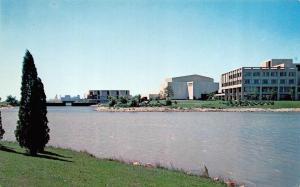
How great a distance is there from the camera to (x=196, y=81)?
620 ft

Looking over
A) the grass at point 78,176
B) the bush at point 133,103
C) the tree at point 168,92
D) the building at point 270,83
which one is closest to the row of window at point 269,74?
the building at point 270,83

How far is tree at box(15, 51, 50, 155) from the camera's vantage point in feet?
61.0

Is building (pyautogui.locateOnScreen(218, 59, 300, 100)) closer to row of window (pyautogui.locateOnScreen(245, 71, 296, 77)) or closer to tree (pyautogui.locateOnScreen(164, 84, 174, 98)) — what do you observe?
row of window (pyautogui.locateOnScreen(245, 71, 296, 77))

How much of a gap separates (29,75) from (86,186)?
A: 324 inches

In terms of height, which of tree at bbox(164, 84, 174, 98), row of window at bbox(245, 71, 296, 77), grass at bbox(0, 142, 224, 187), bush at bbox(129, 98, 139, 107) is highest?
row of window at bbox(245, 71, 296, 77)

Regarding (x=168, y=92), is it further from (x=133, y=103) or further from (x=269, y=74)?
(x=269, y=74)

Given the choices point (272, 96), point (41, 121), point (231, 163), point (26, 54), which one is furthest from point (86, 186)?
point (272, 96)

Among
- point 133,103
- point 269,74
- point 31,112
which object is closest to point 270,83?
point 269,74

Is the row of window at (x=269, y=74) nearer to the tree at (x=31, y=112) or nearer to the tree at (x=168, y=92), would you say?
the tree at (x=168, y=92)

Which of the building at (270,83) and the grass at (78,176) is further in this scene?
the building at (270,83)

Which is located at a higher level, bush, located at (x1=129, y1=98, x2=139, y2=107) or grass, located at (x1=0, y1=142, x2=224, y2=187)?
bush, located at (x1=129, y1=98, x2=139, y2=107)

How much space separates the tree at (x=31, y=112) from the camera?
61.0 ft

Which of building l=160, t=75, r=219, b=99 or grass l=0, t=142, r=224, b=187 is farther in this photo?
building l=160, t=75, r=219, b=99

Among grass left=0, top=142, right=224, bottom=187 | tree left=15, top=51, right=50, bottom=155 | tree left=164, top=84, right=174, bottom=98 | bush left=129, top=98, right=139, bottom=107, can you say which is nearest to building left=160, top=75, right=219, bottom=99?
tree left=164, top=84, right=174, bottom=98
